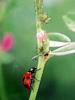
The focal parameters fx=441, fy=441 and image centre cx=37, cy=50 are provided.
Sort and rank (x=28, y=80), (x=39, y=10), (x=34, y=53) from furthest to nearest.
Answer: (x=34, y=53)
(x=28, y=80)
(x=39, y=10)

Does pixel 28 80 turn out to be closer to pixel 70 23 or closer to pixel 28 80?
pixel 28 80

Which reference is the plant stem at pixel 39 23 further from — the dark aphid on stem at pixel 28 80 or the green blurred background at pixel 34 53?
the green blurred background at pixel 34 53

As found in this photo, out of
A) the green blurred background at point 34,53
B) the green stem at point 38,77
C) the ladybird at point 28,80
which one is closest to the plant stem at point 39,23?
the green stem at point 38,77

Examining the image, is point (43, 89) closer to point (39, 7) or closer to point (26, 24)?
point (26, 24)

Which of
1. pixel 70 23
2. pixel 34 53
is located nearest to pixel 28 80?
pixel 70 23

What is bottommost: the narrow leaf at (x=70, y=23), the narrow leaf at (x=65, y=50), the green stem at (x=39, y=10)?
the narrow leaf at (x=65, y=50)

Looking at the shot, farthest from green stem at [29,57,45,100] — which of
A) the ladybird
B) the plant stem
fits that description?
the ladybird

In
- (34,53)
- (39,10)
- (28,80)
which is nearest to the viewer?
(39,10)

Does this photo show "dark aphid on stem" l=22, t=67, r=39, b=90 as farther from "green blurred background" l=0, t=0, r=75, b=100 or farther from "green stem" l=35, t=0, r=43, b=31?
"green blurred background" l=0, t=0, r=75, b=100

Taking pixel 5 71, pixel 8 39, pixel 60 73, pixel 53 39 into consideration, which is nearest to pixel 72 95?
pixel 60 73
